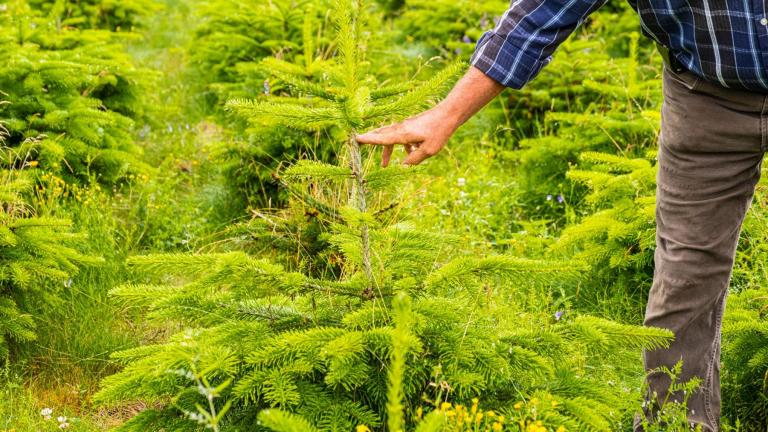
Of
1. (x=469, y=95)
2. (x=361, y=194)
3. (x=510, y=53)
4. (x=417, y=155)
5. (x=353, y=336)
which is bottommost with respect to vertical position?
(x=353, y=336)

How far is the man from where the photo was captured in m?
2.28

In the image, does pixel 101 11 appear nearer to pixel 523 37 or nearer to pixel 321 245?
pixel 321 245

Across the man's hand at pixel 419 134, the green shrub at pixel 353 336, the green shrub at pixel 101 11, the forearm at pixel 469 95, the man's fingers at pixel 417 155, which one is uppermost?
the forearm at pixel 469 95

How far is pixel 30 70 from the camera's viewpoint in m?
4.82

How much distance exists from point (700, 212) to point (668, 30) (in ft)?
1.91

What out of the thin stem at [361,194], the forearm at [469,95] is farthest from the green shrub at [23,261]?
the forearm at [469,95]

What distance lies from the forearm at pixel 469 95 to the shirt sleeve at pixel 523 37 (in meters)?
0.02

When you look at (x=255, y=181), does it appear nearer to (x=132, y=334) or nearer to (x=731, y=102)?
(x=132, y=334)

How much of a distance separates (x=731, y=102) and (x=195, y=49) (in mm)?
5849

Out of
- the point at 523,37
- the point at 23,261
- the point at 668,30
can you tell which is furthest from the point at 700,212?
the point at 23,261

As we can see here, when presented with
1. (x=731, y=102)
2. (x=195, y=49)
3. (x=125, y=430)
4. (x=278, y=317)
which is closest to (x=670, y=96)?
(x=731, y=102)

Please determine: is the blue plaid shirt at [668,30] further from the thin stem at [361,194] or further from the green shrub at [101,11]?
the green shrub at [101,11]

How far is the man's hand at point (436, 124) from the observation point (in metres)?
2.21

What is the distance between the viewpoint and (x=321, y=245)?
13.9 ft
